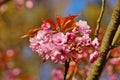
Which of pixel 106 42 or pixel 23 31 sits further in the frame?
pixel 23 31

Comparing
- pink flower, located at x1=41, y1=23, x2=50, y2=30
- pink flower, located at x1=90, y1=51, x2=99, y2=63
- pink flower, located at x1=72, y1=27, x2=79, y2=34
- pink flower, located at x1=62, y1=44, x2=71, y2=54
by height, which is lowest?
pink flower, located at x1=90, y1=51, x2=99, y2=63

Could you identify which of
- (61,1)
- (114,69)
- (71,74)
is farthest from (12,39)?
(61,1)

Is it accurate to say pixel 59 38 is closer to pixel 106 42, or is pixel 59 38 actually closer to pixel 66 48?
pixel 66 48

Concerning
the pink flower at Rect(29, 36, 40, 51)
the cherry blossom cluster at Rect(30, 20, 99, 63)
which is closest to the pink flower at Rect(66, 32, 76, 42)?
the cherry blossom cluster at Rect(30, 20, 99, 63)

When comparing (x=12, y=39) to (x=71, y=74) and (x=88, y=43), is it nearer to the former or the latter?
(x=71, y=74)

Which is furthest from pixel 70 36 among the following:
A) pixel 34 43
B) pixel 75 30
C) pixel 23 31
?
pixel 23 31

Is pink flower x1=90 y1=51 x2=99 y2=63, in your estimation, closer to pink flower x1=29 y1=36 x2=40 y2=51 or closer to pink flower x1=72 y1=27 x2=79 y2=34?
pink flower x1=72 y1=27 x2=79 y2=34
